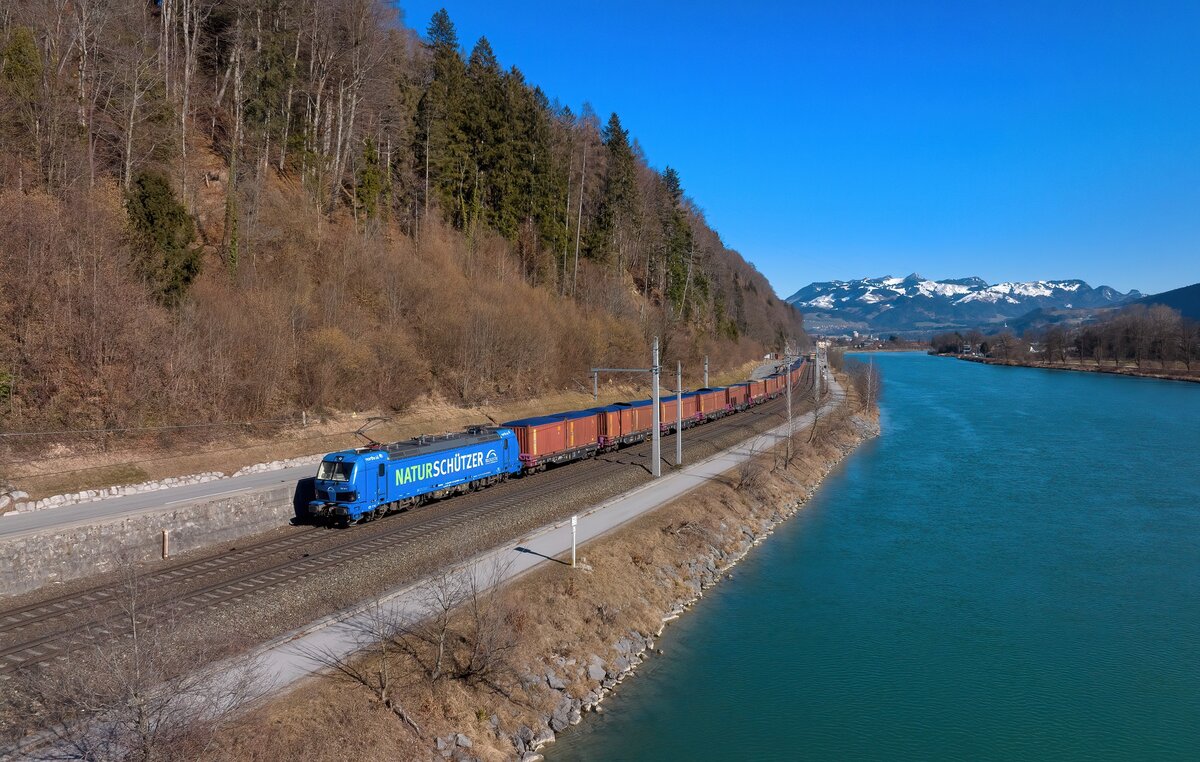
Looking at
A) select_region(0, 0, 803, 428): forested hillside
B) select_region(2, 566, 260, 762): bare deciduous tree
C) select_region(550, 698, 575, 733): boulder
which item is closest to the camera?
select_region(2, 566, 260, 762): bare deciduous tree

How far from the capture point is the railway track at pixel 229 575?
1455 cm

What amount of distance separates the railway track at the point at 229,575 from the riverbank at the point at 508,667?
12.2 feet

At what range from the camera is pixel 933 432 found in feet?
205

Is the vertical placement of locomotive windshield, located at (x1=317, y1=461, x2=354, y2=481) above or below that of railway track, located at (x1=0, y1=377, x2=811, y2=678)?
above

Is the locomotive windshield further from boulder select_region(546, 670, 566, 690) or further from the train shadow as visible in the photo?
boulder select_region(546, 670, 566, 690)

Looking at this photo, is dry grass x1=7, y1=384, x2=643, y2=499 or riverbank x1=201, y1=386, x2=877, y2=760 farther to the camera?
dry grass x1=7, y1=384, x2=643, y2=499

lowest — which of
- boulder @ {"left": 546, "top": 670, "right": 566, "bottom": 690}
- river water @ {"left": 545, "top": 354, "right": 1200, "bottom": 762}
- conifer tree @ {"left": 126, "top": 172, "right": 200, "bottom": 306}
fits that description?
river water @ {"left": 545, "top": 354, "right": 1200, "bottom": 762}

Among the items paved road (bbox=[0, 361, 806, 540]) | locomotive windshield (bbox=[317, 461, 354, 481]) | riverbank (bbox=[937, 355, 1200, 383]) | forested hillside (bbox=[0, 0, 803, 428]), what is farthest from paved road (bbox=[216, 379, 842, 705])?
riverbank (bbox=[937, 355, 1200, 383])

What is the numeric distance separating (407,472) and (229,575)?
7652 millimetres

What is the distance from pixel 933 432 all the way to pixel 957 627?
4537cm

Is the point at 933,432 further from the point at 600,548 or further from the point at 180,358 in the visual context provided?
the point at 180,358

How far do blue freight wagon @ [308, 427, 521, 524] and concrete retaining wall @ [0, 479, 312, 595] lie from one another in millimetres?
1653

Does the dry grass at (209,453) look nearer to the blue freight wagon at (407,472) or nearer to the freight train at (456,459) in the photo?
the freight train at (456,459)

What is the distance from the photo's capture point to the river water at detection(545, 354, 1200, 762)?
1573 cm
